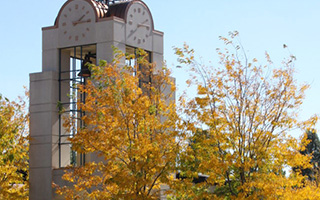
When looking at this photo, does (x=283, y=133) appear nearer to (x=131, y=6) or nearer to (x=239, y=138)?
(x=239, y=138)

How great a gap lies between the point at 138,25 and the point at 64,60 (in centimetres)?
404

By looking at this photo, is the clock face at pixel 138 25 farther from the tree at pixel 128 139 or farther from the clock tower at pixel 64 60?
the tree at pixel 128 139

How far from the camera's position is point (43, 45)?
106ft

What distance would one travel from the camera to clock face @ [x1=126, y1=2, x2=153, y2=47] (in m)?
31.4

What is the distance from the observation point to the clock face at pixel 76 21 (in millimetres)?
31172

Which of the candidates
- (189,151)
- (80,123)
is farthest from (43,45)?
(189,151)

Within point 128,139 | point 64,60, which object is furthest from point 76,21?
point 128,139

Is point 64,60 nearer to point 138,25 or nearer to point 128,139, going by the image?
point 138,25

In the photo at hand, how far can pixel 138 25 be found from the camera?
1257 inches

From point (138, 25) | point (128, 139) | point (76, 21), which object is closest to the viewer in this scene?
point (128, 139)

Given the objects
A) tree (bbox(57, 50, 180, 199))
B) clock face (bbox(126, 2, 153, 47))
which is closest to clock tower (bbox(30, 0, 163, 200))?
clock face (bbox(126, 2, 153, 47))

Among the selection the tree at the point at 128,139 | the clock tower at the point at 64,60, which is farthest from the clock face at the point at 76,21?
the tree at the point at 128,139

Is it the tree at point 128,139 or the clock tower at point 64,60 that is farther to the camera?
the clock tower at point 64,60

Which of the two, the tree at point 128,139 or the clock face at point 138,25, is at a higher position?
the clock face at point 138,25
